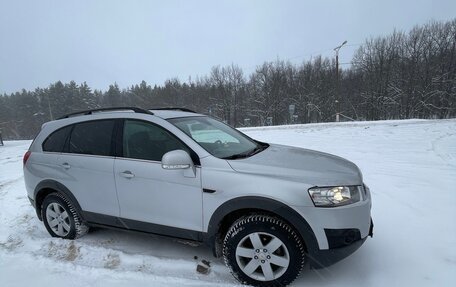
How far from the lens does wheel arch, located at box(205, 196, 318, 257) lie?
2.53 meters

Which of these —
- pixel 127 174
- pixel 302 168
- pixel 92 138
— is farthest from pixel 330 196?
pixel 92 138

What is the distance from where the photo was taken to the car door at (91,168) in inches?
133

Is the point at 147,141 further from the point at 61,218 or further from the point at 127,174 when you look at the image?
the point at 61,218

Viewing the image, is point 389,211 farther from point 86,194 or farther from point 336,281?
point 86,194

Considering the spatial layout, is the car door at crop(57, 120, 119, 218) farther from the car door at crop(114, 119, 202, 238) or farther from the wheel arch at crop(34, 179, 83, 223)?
the car door at crop(114, 119, 202, 238)

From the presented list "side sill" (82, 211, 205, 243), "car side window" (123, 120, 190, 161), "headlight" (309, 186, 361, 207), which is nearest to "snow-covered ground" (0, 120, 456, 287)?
"side sill" (82, 211, 205, 243)

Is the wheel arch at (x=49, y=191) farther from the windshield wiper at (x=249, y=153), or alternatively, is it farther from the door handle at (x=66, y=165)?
the windshield wiper at (x=249, y=153)

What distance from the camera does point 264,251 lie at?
265 cm

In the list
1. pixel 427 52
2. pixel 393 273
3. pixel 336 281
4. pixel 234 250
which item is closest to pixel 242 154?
pixel 234 250

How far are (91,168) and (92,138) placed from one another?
40 centimetres

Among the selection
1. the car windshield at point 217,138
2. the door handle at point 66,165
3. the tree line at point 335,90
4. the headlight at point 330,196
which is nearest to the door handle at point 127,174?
the car windshield at point 217,138

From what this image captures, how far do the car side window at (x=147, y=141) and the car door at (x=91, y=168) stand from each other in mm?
241

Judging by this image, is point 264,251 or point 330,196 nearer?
point 330,196

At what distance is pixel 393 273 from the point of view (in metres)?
2.86
